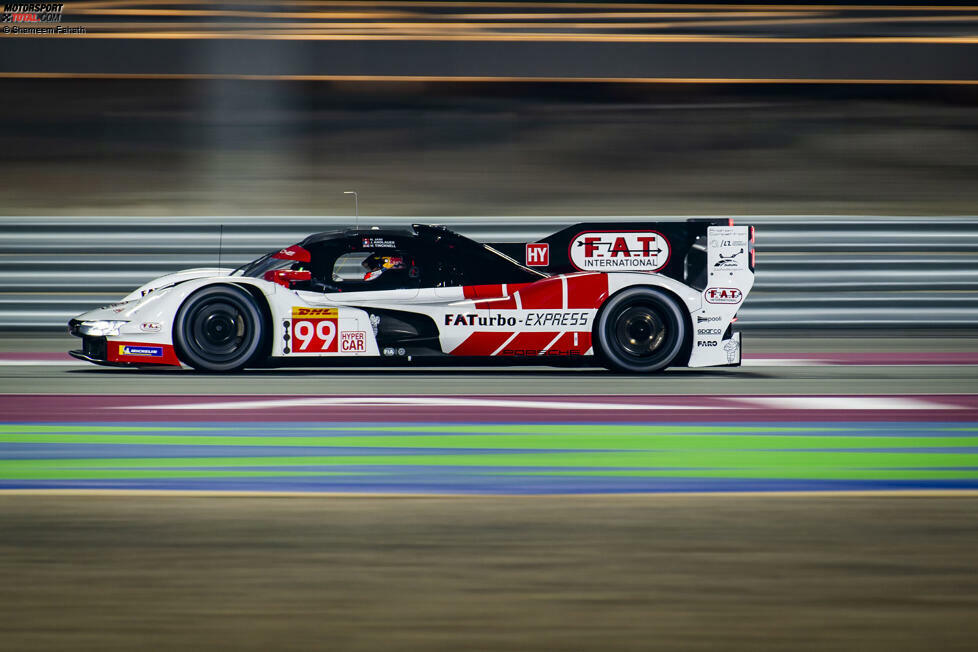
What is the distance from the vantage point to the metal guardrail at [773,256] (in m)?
12.7

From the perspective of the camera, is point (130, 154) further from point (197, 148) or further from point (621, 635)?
point (621, 635)

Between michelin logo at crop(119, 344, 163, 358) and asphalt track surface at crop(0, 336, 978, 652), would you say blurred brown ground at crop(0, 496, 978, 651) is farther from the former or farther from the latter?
michelin logo at crop(119, 344, 163, 358)

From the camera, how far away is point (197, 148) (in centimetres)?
1750

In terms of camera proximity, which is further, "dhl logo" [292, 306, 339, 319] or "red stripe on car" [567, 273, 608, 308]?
"red stripe on car" [567, 273, 608, 308]

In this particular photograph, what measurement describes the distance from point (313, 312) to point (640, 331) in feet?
7.80

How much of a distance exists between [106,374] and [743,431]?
5.02 meters

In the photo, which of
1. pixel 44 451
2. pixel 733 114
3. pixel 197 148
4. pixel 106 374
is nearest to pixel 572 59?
pixel 733 114

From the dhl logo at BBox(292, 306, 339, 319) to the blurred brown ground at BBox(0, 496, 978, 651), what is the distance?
4.64 metres

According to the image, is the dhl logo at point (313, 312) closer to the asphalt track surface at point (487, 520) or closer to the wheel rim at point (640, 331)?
the asphalt track surface at point (487, 520)

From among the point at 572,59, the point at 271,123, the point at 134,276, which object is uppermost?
the point at 572,59

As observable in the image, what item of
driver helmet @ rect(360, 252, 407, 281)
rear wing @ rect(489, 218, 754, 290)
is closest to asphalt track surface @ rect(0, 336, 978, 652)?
driver helmet @ rect(360, 252, 407, 281)

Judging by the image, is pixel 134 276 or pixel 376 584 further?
pixel 134 276

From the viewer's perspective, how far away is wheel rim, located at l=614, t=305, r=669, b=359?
10031mm

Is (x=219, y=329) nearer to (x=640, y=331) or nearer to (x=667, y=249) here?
(x=640, y=331)
